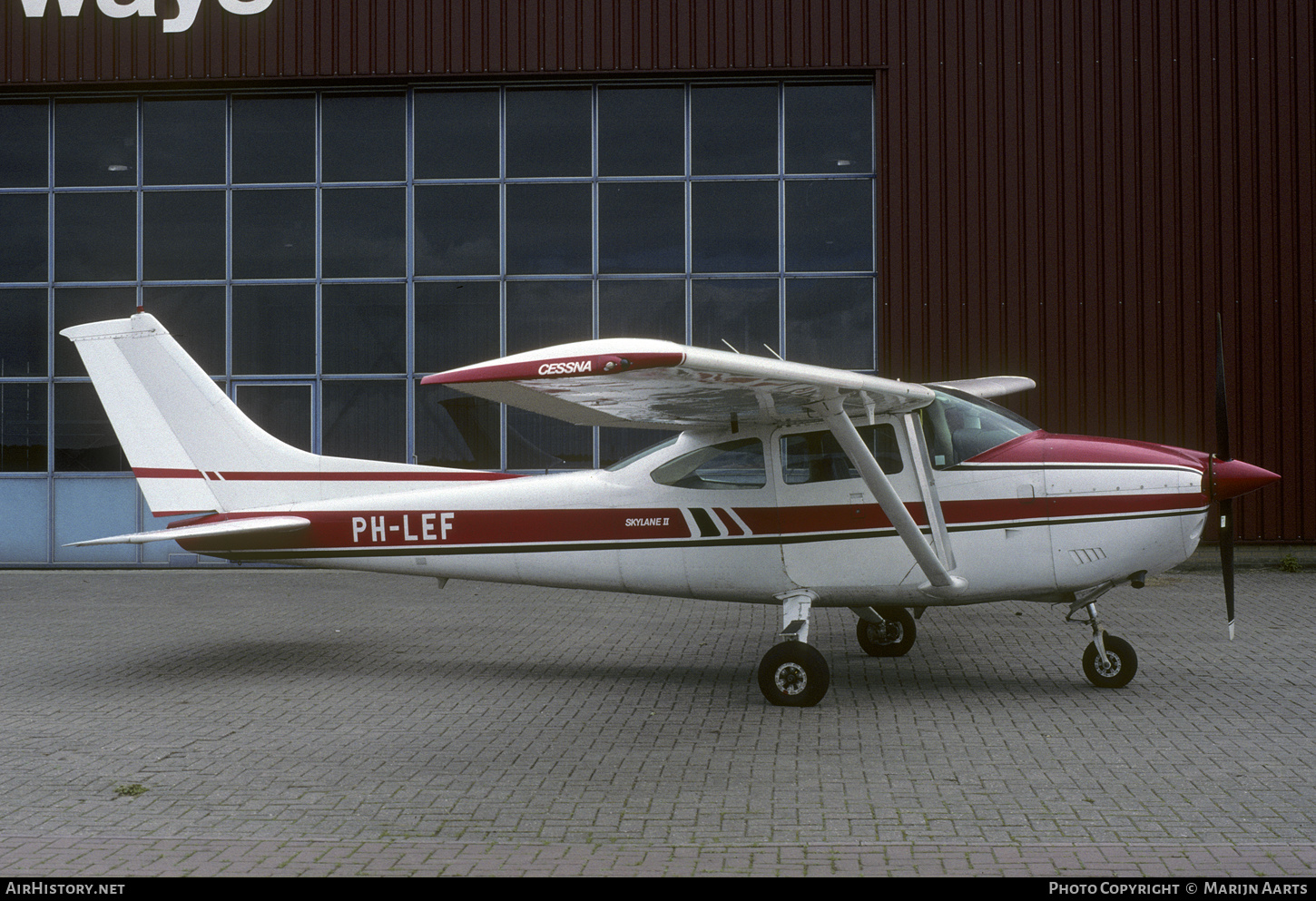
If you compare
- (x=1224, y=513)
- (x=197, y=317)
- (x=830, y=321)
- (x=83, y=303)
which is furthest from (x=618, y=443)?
(x=1224, y=513)

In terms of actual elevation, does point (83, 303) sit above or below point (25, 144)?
below

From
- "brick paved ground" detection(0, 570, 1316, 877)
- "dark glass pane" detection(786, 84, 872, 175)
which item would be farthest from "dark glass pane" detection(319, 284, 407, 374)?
"brick paved ground" detection(0, 570, 1316, 877)

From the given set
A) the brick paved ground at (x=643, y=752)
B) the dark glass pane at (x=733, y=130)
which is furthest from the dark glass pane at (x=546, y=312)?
the brick paved ground at (x=643, y=752)

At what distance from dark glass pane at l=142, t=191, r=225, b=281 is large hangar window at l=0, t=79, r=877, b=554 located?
29 mm

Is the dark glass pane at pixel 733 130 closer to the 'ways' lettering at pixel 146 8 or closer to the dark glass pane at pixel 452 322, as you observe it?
the dark glass pane at pixel 452 322

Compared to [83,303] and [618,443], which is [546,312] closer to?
[618,443]

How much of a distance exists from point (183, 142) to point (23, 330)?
358 centimetres

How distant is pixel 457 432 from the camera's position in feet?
52.1

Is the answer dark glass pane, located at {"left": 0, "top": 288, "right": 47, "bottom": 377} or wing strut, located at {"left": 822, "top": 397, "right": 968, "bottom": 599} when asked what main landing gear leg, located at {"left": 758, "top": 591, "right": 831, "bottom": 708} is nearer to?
wing strut, located at {"left": 822, "top": 397, "right": 968, "bottom": 599}

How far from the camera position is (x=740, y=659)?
8859 mm

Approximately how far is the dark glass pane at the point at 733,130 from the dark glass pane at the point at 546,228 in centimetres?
174

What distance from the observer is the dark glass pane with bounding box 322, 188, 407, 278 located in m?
16.2

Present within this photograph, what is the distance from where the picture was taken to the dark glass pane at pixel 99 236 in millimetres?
16453

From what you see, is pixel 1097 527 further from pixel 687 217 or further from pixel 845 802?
pixel 687 217
